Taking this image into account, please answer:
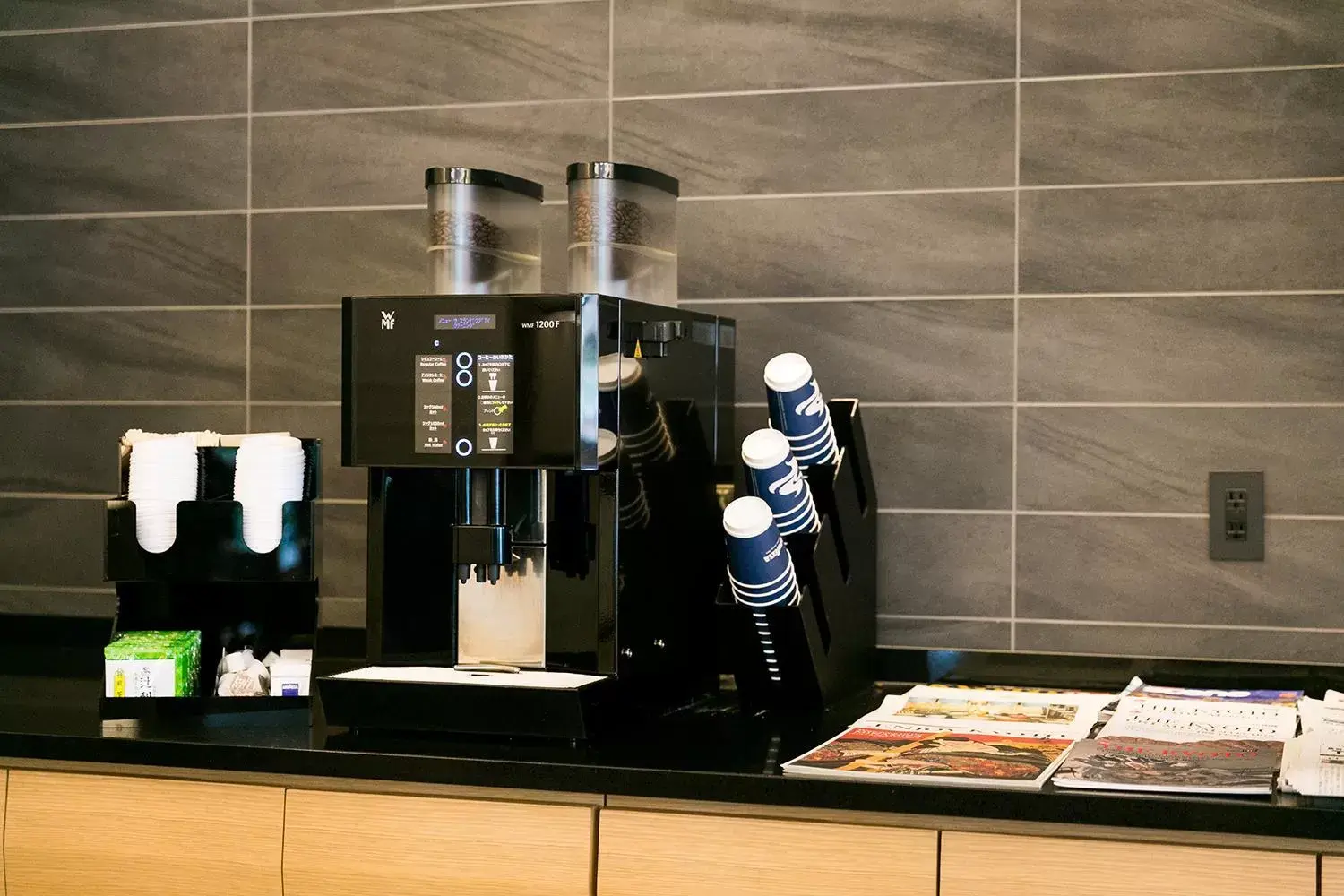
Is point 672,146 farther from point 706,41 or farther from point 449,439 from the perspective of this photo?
point 449,439

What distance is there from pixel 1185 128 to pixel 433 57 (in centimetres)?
118

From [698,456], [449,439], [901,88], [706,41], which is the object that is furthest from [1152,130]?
[449,439]

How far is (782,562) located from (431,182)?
645mm

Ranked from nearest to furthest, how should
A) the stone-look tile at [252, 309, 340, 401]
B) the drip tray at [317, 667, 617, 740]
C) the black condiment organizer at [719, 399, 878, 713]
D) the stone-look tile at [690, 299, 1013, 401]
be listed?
the drip tray at [317, 667, 617, 740]
the black condiment organizer at [719, 399, 878, 713]
the stone-look tile at [690, 299, 1013, 401]
the stone-look tile at [252, 309, 340, 401]

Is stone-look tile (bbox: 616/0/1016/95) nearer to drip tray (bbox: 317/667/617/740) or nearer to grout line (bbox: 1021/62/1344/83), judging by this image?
grout line (bbox: 1021/62/1344/83)

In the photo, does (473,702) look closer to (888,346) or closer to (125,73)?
(888,346)

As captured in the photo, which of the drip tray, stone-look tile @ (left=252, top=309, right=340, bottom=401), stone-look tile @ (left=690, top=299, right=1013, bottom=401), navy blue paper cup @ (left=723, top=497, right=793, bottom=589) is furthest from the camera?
stone-look tile @ (left=252, top=309, right=340, bottom=401)

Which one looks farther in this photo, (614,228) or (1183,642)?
(1183,642)

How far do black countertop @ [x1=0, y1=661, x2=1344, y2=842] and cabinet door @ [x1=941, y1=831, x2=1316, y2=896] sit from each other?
0.03 m

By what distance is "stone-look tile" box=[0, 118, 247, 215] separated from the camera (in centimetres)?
240

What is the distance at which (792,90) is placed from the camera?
217 centimetres

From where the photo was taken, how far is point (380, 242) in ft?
7.66

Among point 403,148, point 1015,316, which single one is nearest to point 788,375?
point 1015,316

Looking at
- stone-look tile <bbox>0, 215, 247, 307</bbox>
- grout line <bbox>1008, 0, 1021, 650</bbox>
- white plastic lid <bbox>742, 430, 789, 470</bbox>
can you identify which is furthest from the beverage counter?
stone-look tile <bbox>0, 215, 247, 307</bbox>
